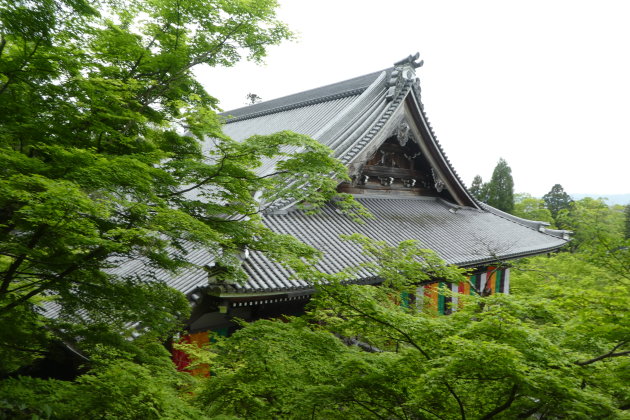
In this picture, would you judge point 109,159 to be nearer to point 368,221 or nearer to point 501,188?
point 368,221

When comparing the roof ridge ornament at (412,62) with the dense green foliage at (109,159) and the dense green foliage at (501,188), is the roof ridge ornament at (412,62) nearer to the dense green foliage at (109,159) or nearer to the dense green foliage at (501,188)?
the dense green foliage at (109,159)

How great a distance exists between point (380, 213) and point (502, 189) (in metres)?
24.0

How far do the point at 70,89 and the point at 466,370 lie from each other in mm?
4080

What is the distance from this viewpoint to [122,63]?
4344mm

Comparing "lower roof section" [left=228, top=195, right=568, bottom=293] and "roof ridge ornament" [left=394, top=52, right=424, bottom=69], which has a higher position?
"roof ridge ornament" [left=394, top=52, right=424, bottom=69]

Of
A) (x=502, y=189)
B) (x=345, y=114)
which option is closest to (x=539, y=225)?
(x=345, y=114)

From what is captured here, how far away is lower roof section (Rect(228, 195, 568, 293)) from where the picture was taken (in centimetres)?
651

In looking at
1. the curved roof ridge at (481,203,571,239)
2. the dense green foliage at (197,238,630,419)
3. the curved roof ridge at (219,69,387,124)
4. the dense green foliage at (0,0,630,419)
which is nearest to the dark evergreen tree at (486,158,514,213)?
the curved roof ridge at (481,203,571,239)

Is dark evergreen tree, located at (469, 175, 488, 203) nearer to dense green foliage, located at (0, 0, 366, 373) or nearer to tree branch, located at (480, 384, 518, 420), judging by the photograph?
dense green foliage, located at (0, 0, 366, 373)

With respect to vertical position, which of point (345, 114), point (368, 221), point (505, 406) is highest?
point (345, 114)

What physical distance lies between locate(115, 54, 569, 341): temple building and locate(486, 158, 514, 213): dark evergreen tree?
54.0ft

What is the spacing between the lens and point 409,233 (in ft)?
33.5

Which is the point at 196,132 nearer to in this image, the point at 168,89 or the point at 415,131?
the point at 168,89

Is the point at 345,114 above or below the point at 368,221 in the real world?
above
